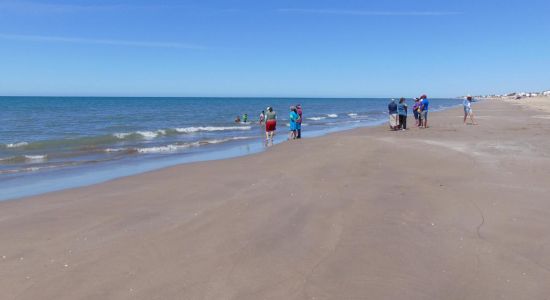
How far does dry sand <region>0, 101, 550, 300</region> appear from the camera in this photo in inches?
167

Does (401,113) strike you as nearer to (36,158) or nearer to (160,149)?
(160,149)

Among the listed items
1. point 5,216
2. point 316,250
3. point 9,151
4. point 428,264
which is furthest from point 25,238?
point 9,151

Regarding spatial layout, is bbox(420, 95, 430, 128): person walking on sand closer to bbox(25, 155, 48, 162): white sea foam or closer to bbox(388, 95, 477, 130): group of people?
bbox(388, 95, 477, 130): group of people

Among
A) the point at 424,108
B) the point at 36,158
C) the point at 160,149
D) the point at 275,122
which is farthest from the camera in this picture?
the point at 424,108

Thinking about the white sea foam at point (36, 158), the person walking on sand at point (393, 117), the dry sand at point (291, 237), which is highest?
the person walking on sand at point (393, 117)

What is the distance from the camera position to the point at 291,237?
5.56m

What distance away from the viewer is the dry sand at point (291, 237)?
13.9ft

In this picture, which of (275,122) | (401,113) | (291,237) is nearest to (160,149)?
(275,122)

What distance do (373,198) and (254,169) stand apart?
174 inches

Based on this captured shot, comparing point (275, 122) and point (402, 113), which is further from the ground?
point (402, 113)

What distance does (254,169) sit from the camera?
1124cm

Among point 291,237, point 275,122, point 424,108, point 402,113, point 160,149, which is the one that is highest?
point 424,108

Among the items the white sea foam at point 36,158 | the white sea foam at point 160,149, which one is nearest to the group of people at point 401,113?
the white sea foam at point 160,149

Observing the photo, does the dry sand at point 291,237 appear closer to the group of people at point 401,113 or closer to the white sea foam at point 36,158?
the white sea foam at point 36,158
